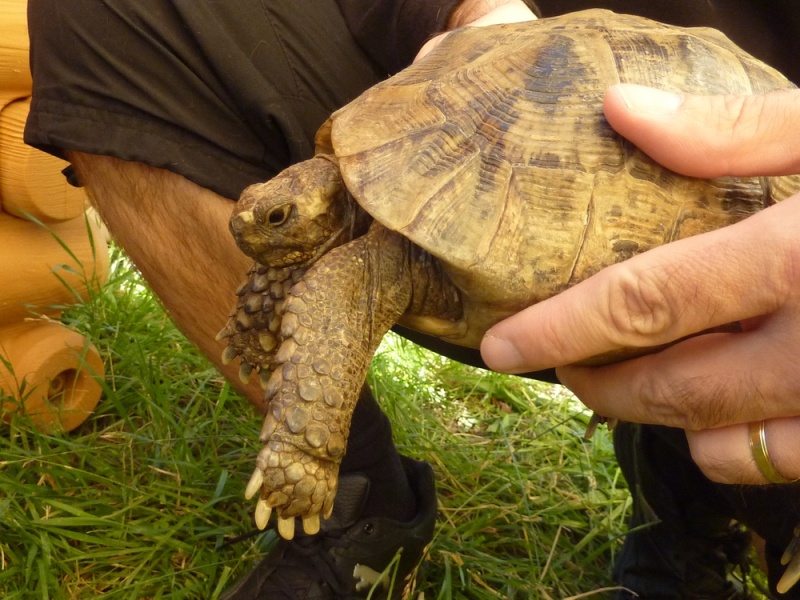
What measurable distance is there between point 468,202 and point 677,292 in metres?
0.32

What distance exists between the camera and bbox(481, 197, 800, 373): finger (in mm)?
988

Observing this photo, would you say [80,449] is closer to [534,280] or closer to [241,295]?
[241,295]

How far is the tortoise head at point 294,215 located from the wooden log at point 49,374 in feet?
3.81

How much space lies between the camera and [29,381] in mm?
2193

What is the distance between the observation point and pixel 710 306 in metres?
1.01

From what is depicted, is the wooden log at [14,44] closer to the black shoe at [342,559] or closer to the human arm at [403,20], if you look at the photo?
the human arm at [403,20]

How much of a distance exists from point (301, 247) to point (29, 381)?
4.47 ft

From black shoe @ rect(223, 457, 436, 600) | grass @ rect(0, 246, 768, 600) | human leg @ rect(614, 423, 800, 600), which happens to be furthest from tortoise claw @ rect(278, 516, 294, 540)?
human leg @ rect(614, 423, 800, 600)

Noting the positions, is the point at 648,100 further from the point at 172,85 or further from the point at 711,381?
the point at 172,85

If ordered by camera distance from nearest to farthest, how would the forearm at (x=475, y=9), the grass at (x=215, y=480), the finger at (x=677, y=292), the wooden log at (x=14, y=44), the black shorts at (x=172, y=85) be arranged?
1. the finger at (x=677, y=292)
2. the black shorts at (x=172, y=85)
3. the forearm at (x=475, y=9)
4. the grass at (x=215, y=480)
5. the wooden log at (x=14, y=44)

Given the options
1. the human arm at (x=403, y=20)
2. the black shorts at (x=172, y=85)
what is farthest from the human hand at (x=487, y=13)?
the black shorts at (x=172, y=85)

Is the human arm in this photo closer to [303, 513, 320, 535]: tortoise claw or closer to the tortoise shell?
the tortoise shell

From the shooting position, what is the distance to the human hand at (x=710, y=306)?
39.4 inches

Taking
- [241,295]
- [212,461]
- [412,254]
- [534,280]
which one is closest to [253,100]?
[241,295]
